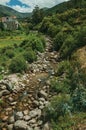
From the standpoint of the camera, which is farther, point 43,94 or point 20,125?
point 43,94

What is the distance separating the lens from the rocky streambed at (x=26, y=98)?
18.0 metres

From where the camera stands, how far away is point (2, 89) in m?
24.2

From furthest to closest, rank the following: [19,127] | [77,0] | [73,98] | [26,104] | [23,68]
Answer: [77,0], [23,68], [26,104], [73,98], [19,127]

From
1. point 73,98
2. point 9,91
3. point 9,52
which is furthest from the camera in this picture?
point 9,52

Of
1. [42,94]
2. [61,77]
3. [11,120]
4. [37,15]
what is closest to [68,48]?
[61,77]

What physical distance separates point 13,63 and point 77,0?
7686 cm

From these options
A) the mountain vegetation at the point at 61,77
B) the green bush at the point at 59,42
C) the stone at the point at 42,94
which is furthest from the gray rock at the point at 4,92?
the green bush at the point at 59,42

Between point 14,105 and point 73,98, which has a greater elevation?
point 73,98

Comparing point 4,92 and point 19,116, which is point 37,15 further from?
point 19,116

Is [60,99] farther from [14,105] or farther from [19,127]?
[14,105]

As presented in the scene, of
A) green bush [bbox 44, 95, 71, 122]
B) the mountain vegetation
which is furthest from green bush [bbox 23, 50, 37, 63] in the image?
green bush [bbox 44, 95, 71, 122]

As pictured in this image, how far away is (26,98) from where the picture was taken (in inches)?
885

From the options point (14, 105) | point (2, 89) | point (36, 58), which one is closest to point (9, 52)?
point (36, 58)

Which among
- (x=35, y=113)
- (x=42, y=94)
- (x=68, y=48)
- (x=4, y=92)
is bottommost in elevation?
(x=4, y=92)
